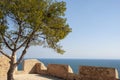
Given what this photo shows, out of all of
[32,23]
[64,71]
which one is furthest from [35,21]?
[64,71]

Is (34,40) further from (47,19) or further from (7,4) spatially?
(7,4)

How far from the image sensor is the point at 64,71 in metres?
22.2

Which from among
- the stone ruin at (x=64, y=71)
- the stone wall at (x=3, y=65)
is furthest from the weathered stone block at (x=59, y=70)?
the stone wall at (x=3, y=65)

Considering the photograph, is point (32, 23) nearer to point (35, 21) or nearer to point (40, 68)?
point (35, 21)

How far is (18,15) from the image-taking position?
16047mm

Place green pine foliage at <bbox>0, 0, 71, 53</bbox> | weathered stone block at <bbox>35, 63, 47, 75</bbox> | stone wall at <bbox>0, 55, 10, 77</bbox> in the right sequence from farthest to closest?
weathered stone block at <bbox>35, 63, 47, 75</bbox> → stone wall at <bbox>0, 55, 10, 77</bbox> → green pine foliage at <bbox>0, 0, 71, 53</bbox>

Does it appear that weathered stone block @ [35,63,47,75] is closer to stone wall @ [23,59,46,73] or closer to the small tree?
stone wall @ [23,59,46,73]

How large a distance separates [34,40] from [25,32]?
1231mm

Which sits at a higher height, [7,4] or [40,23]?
[7,4]

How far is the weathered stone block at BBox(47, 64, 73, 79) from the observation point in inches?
864

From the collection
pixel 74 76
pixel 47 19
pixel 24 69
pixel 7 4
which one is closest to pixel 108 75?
pixel 74 76

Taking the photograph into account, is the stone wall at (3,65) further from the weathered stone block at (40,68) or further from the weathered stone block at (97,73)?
the weathered stone block at (97,73)

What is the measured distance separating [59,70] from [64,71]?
3.29ft

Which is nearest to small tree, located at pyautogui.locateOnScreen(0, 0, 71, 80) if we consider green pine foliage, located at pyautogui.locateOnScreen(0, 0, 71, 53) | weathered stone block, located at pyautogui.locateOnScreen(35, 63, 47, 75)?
green pine foliage, located at pyautogui.locateOnScreen(0, 0, 71, 53)
